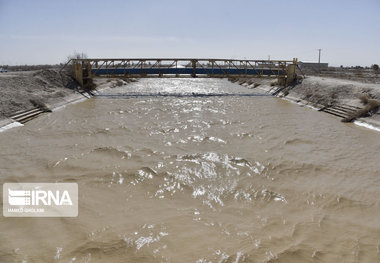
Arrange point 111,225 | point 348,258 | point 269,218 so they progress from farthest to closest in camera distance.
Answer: point 269,218 → point 111,225 → point 348,258

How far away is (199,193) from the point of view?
23.6ft

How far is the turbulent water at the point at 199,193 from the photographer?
16.8 feet

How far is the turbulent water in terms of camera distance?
16.8 ft

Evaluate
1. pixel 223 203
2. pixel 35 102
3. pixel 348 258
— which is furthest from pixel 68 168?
pixel 35 102

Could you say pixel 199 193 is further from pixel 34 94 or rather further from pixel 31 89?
pixel 31 89

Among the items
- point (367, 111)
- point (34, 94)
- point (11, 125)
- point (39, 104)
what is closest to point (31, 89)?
point (34, 94)

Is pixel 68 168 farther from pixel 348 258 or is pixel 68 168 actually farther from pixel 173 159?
pixel 348 258

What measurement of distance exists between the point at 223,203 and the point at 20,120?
13.6 meters

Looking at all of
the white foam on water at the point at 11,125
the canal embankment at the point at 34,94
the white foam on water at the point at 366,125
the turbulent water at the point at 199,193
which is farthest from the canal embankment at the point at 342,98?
the canal embankment at the point at 34,94

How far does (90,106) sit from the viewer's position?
22.0 m

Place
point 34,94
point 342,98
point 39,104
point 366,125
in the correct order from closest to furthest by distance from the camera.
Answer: point 366,125, point 39,104, point 34,94, point 342,98

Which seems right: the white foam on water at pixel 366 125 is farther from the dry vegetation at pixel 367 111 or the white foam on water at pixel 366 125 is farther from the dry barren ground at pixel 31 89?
the dry barren ground at pixel 31 89

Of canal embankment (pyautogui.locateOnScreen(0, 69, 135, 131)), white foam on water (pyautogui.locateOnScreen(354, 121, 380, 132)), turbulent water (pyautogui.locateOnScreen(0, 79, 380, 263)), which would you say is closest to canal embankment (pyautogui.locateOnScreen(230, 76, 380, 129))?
white foam on water (pyautogui.locateOnScreen(354, 121, 380, 132))

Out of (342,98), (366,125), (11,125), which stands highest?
(342,98)
